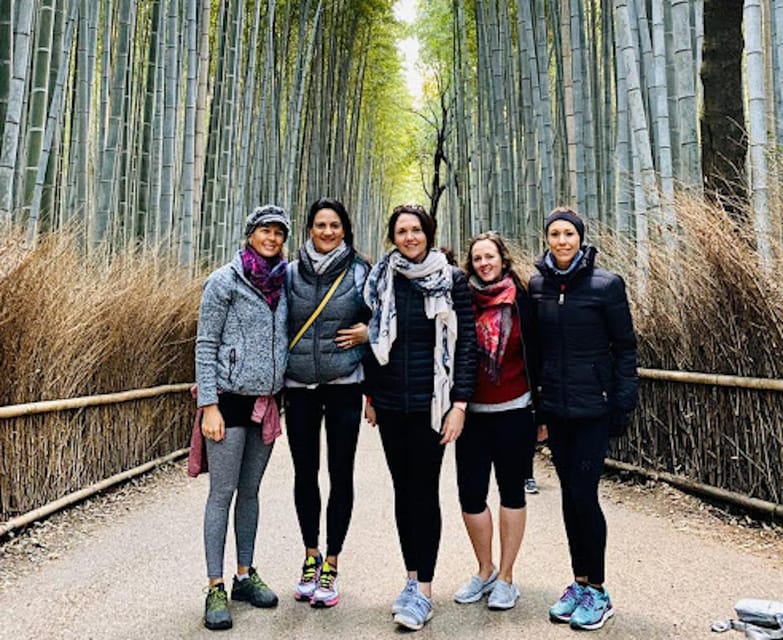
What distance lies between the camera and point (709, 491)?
10.3 ft

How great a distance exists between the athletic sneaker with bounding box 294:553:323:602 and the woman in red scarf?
0.45m

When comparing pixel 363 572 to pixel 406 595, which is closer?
pixel 406 595

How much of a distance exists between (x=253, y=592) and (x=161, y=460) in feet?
7.00

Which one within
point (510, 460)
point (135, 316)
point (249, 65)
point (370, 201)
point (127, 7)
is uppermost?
point (370, 201)

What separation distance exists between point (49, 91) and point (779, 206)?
352cm

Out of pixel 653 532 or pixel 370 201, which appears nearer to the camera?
pixel 653 532

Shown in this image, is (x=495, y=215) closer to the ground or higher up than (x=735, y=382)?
higher up

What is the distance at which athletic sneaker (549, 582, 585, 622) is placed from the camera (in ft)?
6.63

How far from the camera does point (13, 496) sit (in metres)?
2.73

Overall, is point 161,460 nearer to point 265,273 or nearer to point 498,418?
point 265,273

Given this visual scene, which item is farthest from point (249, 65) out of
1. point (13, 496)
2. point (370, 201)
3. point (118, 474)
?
point (370, 201)

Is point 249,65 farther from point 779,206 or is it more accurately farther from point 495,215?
point 779,206

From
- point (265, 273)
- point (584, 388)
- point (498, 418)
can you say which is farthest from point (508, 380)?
point (265, 273)

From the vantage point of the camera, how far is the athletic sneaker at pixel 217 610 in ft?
6.48
